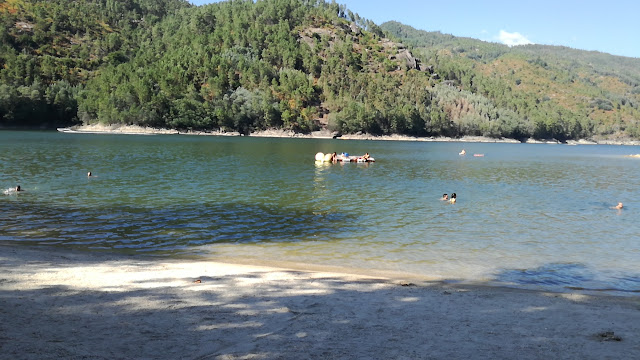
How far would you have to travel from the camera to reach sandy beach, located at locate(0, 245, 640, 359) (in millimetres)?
8133

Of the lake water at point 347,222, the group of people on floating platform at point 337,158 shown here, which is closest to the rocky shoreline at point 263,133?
the group of people on floating platform at point 337,158

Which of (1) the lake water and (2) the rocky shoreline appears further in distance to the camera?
(2) the rocky shoreline

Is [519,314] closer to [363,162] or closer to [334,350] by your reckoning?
[334,350]

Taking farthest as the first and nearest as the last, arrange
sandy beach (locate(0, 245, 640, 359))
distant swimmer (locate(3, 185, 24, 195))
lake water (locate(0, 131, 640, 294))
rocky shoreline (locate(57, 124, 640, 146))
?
rocky shoreline (locate(57, 124, 640, 146)) → distant swimmer (locate(3, 185, 24, 195)) → lake water (locate(0, 131, 640, 294)) → sandy beach (locate(0, 245, 640, 359))

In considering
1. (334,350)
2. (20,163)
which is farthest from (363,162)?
(334,350)

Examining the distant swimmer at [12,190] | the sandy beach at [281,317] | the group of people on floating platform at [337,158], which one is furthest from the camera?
the group of people on floating platform at [337,158]

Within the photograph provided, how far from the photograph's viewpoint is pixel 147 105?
155m

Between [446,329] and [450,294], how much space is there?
3.06 metres

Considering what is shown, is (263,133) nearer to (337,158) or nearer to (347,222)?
(337,158)

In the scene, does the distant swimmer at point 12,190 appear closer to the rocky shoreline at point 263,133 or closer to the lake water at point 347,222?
the lake water at point 347,222

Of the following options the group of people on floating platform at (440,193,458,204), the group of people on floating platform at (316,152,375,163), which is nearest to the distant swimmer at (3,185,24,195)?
the group of people on floating platform at (440,193,458,204)

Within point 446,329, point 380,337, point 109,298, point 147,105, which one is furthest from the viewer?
point 147,105

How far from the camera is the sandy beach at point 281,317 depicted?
8.13 m

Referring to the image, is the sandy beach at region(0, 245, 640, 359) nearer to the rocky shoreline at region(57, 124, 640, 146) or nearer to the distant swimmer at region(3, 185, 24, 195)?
the distant swimmer at region(3, 185, 24, 195)
